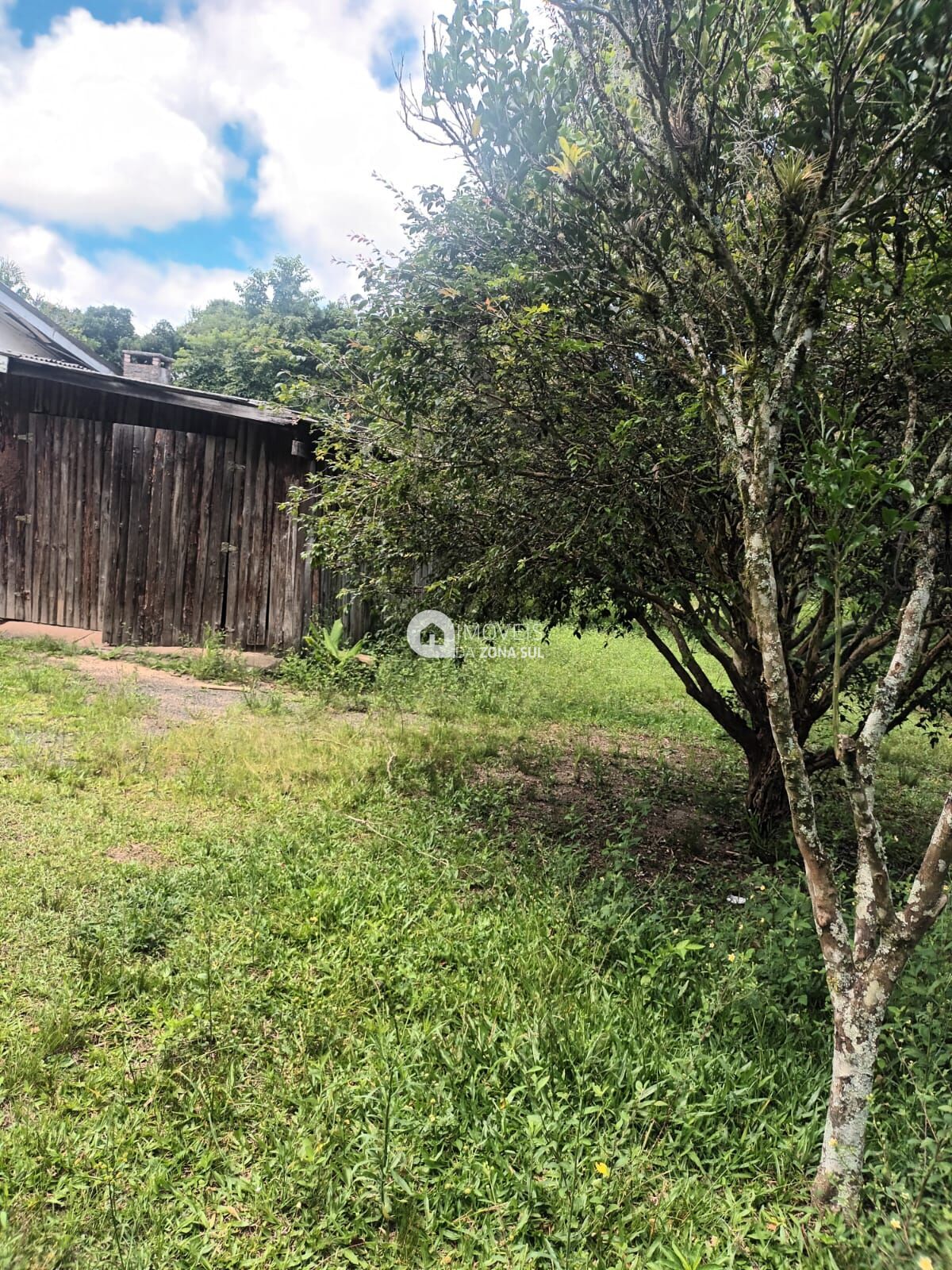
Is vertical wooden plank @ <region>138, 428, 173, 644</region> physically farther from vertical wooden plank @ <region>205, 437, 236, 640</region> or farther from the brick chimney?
the brick chimney

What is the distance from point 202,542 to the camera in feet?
27.1

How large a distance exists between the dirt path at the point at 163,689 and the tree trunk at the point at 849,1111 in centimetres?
481

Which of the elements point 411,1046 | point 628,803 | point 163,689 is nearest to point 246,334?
point 163,689

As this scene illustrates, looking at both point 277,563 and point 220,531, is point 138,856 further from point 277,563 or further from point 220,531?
point 220,531

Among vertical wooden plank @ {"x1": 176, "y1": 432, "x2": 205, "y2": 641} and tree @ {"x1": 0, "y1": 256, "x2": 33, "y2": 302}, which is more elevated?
tree @ {"x1": 0, "y1": 256, "x2": 33, "y2": 302}

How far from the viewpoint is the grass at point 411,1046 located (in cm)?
168

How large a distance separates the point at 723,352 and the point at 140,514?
731 cm

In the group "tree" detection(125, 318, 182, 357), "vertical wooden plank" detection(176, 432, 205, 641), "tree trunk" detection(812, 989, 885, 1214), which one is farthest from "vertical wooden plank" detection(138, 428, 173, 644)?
"tree" detection(125, 318, 182, 357)

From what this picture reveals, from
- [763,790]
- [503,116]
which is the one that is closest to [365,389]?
[503,116]

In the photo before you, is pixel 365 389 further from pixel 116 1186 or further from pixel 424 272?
pixel 116 1186

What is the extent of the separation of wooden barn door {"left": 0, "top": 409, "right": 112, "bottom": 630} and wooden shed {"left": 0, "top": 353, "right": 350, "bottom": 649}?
0.5 inches

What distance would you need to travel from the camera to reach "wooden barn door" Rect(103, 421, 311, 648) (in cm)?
813

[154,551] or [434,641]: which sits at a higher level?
[154,551]

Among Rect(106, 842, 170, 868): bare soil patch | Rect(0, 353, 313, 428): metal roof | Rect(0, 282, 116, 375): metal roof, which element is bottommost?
Rect(106, 842, 170, 868): bare soil patch
